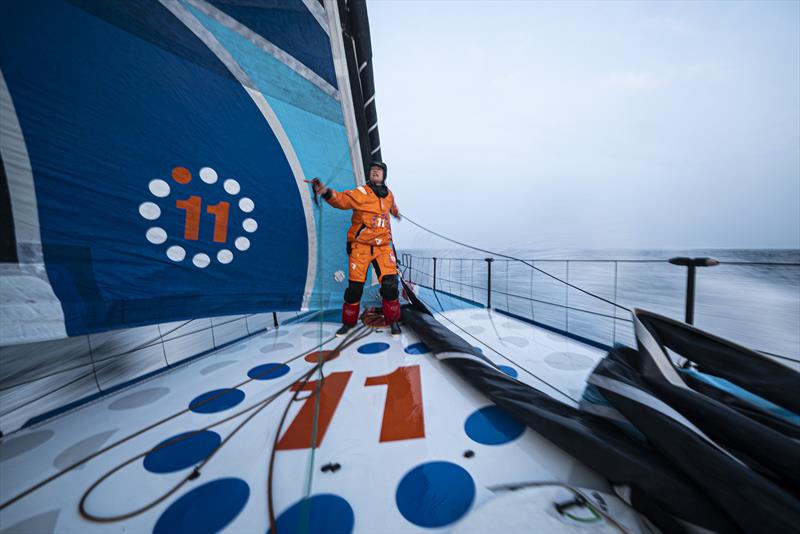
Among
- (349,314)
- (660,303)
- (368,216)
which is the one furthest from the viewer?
(660,303)

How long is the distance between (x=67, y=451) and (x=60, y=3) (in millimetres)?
1676

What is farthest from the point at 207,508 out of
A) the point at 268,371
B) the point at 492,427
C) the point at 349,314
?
the point at 349,314

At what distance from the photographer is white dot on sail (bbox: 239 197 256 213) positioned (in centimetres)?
153

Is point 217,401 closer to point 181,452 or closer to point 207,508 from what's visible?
point 181,452

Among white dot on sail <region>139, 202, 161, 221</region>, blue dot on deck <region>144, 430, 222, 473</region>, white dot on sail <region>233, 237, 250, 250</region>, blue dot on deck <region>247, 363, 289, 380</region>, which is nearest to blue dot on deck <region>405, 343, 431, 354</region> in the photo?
blue dot on deck <region>247, 363, 289, 380</region>

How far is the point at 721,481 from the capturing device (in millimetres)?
505

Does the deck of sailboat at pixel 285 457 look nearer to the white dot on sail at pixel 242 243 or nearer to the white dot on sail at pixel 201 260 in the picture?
the white dot on sail at pixel 201 260

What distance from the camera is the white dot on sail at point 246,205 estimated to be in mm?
1534

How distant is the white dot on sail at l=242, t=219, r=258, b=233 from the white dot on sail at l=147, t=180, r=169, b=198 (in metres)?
0.37

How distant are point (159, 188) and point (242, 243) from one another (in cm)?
45

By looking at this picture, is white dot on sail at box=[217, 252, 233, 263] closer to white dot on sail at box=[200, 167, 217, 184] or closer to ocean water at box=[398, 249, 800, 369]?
white dot on sail at box=[200, 167, 217, 184]

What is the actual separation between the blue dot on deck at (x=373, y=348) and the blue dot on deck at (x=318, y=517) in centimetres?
87

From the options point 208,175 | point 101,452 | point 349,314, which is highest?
point 208,175

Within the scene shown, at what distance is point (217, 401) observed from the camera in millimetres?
1047
